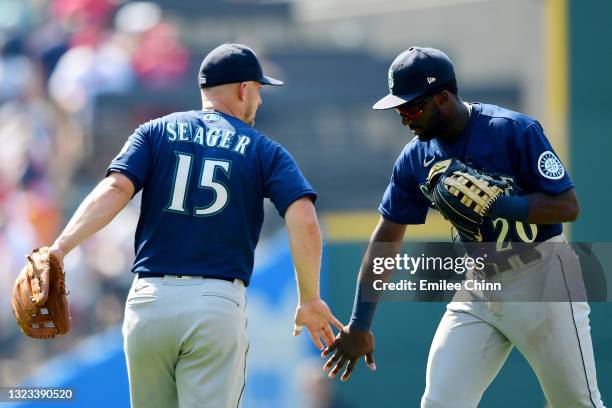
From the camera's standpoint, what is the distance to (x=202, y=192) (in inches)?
144

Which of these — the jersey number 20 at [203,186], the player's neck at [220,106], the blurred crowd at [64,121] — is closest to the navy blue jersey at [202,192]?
the jersey number 20 at [203,186]

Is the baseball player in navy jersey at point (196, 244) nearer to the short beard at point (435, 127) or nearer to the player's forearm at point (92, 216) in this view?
the player's forearm at point (92, 216)

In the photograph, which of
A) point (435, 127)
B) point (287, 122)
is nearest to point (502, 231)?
point (435, 127)

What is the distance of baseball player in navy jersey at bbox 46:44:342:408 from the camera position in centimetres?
359

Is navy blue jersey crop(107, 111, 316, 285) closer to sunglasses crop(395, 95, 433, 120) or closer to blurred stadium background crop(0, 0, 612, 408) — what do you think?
sunglasses crop(395, 95, 433, 120)

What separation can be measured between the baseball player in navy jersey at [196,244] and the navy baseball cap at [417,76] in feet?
1.61

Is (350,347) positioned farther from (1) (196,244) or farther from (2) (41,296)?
(2) (41,296)

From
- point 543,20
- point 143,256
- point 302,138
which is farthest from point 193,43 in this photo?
→ point 143,256

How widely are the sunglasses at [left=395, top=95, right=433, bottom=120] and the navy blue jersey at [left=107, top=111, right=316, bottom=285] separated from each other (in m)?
0.49

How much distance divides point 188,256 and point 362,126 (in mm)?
6454

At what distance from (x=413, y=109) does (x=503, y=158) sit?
38 cm

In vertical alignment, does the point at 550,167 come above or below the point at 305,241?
above

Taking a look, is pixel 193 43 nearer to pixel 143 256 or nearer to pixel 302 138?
pixel 302 138

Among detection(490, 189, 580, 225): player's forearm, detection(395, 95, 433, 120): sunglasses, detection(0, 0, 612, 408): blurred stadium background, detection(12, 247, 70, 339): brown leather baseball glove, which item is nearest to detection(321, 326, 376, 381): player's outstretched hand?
detection(490, 189, 580, 225): player's forearm
